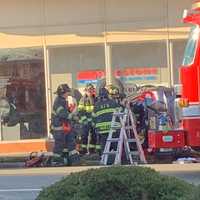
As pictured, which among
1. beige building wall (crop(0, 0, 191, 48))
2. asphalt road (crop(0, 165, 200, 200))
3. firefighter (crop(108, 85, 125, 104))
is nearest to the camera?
asphalt road (crop(0, 165, 200, 200))

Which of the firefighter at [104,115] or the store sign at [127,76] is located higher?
the store sign at [127,76]

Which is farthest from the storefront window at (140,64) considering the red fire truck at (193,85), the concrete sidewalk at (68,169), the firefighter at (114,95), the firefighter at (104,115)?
the red fire truck at (193,85)

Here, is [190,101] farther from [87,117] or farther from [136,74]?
[136,74]

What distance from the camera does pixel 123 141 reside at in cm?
1708

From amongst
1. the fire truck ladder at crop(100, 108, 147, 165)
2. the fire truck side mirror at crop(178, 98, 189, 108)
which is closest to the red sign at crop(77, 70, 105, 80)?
the fire truck ladder at crop(100, 108, 147, 165)

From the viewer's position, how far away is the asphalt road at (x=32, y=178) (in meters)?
12.2

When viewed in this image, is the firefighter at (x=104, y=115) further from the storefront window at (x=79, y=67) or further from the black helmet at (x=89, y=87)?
the storefront window at (x=79, y=67)

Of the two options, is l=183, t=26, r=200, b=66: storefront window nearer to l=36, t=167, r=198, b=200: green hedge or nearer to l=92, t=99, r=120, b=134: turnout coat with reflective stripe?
l=92, t=99, r=120, b=134: turnout coat with reflective stripe

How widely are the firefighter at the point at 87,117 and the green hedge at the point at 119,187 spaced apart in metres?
11.9

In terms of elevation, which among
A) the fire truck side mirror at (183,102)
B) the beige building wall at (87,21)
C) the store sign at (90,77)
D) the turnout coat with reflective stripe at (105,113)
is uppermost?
the beige building wall at (87,21)

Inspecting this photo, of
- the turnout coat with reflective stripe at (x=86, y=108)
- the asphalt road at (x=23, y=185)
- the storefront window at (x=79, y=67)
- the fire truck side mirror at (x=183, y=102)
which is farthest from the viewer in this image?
the storefront window at (x=79, y=67)

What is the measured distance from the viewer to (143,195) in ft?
21.4

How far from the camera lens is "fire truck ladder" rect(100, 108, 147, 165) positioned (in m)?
16.9

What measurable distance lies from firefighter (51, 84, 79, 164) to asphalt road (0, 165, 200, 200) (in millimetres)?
853
